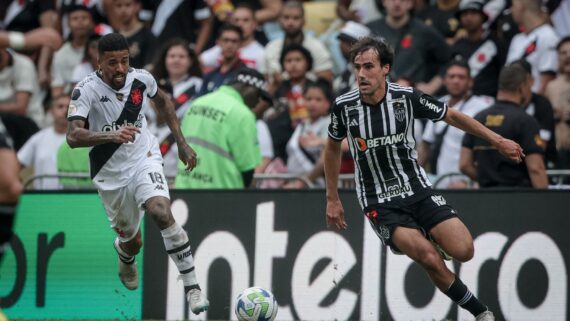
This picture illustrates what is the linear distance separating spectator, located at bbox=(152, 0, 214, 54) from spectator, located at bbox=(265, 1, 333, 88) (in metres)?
1.43

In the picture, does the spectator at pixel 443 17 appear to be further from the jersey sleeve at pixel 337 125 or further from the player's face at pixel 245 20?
the jersey sleeve at pixel 337 125

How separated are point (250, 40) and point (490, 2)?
325cm

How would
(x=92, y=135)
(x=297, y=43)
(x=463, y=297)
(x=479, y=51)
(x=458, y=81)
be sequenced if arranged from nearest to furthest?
(x=463, y=297), (x=92, y=135), (x=458, y=81), (x=479, y=51), (x=297, y=43)

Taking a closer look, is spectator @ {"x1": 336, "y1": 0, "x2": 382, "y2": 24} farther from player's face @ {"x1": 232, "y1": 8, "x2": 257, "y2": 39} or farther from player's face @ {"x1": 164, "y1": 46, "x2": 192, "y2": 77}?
player's face @ {"x1": 164, "y1": 46, "x2": 192, "y2": 77}

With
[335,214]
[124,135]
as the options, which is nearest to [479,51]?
[335,214]

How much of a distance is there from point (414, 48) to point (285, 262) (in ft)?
13.5

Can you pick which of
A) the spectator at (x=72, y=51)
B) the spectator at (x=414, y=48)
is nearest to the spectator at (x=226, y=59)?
the spectator at (x=414, y=48)

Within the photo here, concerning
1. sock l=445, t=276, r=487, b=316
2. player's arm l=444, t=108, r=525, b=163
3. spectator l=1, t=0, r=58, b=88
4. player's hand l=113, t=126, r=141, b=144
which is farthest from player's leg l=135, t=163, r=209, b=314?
spectator l=1, t=0, r=58, b=88

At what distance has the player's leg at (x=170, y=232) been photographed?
35.4 feet

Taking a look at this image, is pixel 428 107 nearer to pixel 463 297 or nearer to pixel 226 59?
pixel 463 297

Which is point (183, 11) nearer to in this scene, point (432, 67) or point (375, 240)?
point (432, 67)

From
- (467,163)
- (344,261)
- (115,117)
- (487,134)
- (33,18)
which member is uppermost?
(33,18)

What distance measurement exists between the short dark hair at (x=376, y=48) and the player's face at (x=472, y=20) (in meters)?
4.91

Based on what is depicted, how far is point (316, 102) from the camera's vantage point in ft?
48.6
